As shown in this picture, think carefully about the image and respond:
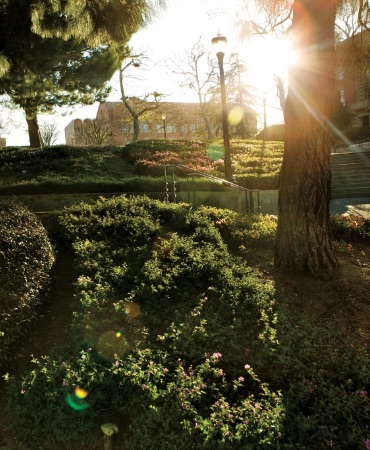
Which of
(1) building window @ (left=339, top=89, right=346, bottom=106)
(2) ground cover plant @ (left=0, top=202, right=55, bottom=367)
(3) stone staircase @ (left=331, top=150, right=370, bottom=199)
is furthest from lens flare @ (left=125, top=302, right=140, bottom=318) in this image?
(1) building window @ (left=339, top=89, right=346, bottom=106)

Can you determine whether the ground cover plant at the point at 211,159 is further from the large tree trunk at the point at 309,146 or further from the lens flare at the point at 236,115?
the lens flare at the point at 236,115

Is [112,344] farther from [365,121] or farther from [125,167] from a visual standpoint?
[365,121]

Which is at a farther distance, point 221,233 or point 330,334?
point 221,233

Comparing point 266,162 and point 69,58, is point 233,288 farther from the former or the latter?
point 266,162

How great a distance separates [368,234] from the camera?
6855 mm

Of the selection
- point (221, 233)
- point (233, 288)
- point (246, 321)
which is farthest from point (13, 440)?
point (221, 233)

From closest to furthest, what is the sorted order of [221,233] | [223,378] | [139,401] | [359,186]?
[139,401] < [223,378] < [221,233] < [359,186]

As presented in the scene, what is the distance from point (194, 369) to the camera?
310 cm

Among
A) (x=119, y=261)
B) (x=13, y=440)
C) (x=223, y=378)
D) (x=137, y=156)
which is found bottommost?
(x=13, y=440)

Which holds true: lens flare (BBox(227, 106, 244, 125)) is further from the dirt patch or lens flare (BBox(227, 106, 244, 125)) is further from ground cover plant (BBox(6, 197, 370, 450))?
ground cover plant (BBox(6, 197, 370, 450))

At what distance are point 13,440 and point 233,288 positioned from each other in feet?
7.89

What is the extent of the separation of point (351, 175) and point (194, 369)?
15.5m

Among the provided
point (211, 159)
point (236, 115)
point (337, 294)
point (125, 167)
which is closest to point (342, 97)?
point (236, 115)

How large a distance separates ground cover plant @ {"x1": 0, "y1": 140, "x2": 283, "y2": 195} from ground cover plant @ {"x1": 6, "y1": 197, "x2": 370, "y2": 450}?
6101mm
